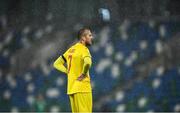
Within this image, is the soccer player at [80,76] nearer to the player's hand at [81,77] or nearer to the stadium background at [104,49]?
the player's hand at [81,77]

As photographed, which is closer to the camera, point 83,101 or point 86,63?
point 86,63

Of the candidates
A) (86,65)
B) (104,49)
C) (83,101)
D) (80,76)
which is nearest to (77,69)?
(80,76)

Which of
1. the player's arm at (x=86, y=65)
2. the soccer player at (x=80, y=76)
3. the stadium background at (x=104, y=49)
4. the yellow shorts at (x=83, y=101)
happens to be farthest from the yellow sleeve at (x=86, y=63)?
the stadium background at (x=104, y=49)

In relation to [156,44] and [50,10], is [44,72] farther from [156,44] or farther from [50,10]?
[156,44]

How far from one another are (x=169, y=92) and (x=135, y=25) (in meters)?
1.27

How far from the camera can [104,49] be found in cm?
1072

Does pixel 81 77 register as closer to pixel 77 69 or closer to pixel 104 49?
pixel 77 69

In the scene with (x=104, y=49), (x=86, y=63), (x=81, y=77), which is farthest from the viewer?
(x=104, y=49)

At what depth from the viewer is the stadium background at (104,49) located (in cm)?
1064

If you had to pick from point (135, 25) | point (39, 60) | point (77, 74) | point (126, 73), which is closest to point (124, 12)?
point (135, 25)

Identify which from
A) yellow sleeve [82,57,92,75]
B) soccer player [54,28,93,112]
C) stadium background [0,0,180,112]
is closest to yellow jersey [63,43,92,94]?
soccer player [54,28,93,112]

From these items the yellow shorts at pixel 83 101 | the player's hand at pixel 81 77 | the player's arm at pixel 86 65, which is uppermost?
the player's arm at pixel 86 65

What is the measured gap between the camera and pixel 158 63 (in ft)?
35.2

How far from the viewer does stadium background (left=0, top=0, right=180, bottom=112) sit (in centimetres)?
1064
